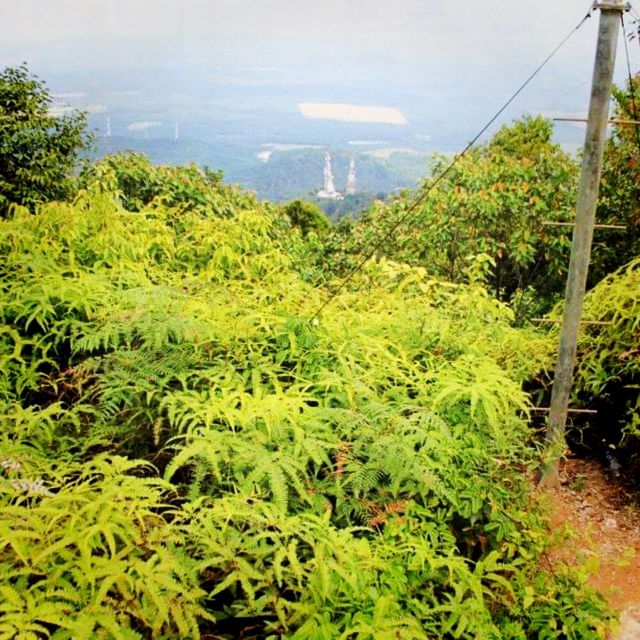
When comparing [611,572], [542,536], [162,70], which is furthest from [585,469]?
[162,70]

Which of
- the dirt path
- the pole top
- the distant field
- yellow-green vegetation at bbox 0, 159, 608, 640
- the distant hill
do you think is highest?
the distant field

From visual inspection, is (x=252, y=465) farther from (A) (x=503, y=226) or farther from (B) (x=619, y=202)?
(B) (x=619, y=202)

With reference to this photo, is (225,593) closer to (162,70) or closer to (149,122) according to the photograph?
(149,122)

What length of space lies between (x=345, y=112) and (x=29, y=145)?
357ft

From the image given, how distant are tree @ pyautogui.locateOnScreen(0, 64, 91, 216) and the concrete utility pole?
224 inches

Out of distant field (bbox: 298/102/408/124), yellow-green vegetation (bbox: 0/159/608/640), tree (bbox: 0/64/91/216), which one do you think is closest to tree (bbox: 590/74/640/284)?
yellow-green vegetation (bbox: 0/159/608/640)

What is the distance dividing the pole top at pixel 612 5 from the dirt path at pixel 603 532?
10.8ft

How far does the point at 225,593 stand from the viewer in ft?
7.56

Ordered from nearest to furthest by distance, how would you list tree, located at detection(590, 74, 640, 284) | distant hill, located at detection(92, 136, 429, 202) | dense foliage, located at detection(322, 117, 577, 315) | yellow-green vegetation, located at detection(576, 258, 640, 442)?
yellow-green vegetation, located at detection(576, 258, 640, 442) → tree, located at detection(590, 74, 640, 284) → dense foliage, located at detection(322, 117, 577, 315) → distant hill, located at detection(92, 136, 429, 202)

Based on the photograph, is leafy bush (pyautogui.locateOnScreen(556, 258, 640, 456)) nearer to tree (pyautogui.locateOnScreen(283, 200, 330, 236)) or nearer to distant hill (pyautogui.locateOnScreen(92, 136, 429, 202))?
tree (pyautogui.locateOnScreen(283, 200, 330, 236))

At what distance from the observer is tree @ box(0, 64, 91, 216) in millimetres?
6777

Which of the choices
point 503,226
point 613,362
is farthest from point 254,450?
point 503,226

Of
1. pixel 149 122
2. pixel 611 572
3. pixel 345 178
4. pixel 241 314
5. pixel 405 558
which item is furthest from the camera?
pixel 149 122

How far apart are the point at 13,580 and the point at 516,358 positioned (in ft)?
13.1
